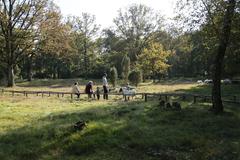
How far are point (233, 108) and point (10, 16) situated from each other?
3191cm

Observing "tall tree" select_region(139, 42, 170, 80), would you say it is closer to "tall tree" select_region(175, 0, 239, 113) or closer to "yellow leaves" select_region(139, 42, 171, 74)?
"yellow leaves" select_region(139, 42, 171, 74)

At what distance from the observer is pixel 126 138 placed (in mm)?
14383

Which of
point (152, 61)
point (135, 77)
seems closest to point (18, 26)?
point (135, 77)

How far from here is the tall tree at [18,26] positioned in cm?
4550

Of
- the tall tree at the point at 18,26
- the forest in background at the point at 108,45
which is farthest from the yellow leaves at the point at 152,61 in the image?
the tall tree at the point at 18,26

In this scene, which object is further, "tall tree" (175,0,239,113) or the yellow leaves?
the yellow leaves

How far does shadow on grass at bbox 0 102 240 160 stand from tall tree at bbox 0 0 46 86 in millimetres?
29847

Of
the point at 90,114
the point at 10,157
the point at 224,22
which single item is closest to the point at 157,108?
the point at 90,114

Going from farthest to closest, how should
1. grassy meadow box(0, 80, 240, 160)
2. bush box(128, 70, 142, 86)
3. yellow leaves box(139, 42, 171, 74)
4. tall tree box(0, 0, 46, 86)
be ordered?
yellow leaves box(139, 42, 171, 74) < bush box(128, 70, 142, 86) < tall tree box(0, 0, 46, 86) < grassy meadow box(0, 80, 240, 160)

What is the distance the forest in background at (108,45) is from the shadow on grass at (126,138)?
6.03 m

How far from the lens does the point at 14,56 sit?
159 ft

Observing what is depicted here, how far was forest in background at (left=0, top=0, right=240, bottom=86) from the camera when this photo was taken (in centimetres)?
2222

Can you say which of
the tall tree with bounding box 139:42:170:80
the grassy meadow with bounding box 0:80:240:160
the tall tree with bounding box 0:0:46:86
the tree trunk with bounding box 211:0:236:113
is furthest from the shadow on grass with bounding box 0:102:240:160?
the tall tree with bounding box 139:42:170:80

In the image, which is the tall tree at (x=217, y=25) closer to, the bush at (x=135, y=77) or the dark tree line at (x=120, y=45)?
the dark tree line at (x=120, y=45)
